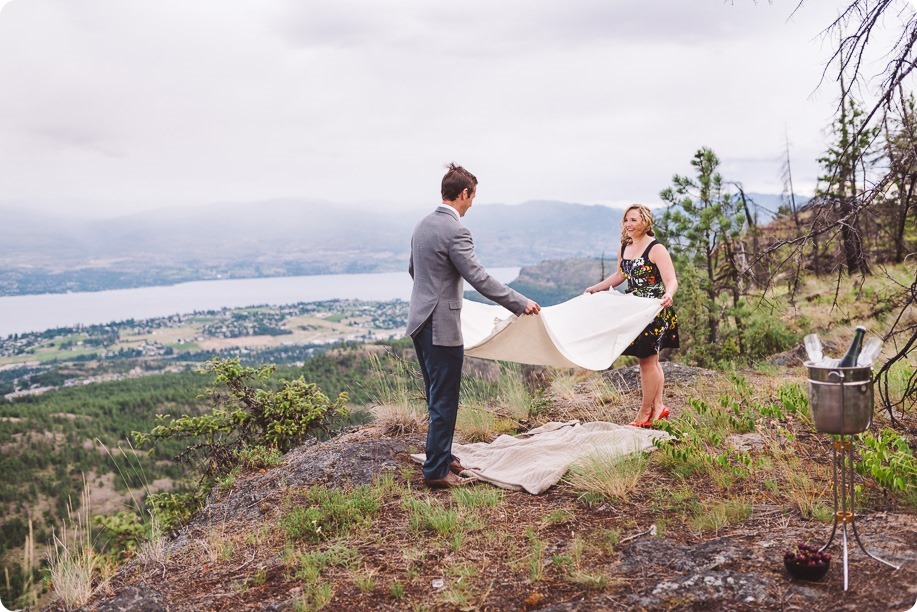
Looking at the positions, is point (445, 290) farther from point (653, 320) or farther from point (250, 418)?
point (250, 418)

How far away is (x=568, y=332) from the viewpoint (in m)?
6.91

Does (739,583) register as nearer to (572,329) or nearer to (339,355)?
(572,329)

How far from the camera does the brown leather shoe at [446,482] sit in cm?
565

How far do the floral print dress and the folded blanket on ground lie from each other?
835 millimetres

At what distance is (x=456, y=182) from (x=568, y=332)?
2426mm

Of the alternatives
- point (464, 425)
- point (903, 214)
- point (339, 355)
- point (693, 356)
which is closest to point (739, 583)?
point (903, 214)

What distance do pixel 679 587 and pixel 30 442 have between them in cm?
5664

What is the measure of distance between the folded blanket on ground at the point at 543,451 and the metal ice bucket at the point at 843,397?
2.53m

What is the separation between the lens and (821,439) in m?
5.91

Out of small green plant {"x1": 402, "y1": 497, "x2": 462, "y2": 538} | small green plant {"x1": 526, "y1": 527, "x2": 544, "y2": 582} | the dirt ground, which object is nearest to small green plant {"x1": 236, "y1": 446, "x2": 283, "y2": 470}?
the dirt ground

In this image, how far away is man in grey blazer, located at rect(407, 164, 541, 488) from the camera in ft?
17.0

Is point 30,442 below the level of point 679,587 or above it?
below

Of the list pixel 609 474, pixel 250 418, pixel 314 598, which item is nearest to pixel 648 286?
pixel 609 474

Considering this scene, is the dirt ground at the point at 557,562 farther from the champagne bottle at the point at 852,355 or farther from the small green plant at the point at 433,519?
the champagne bottle at the point at 852,355
